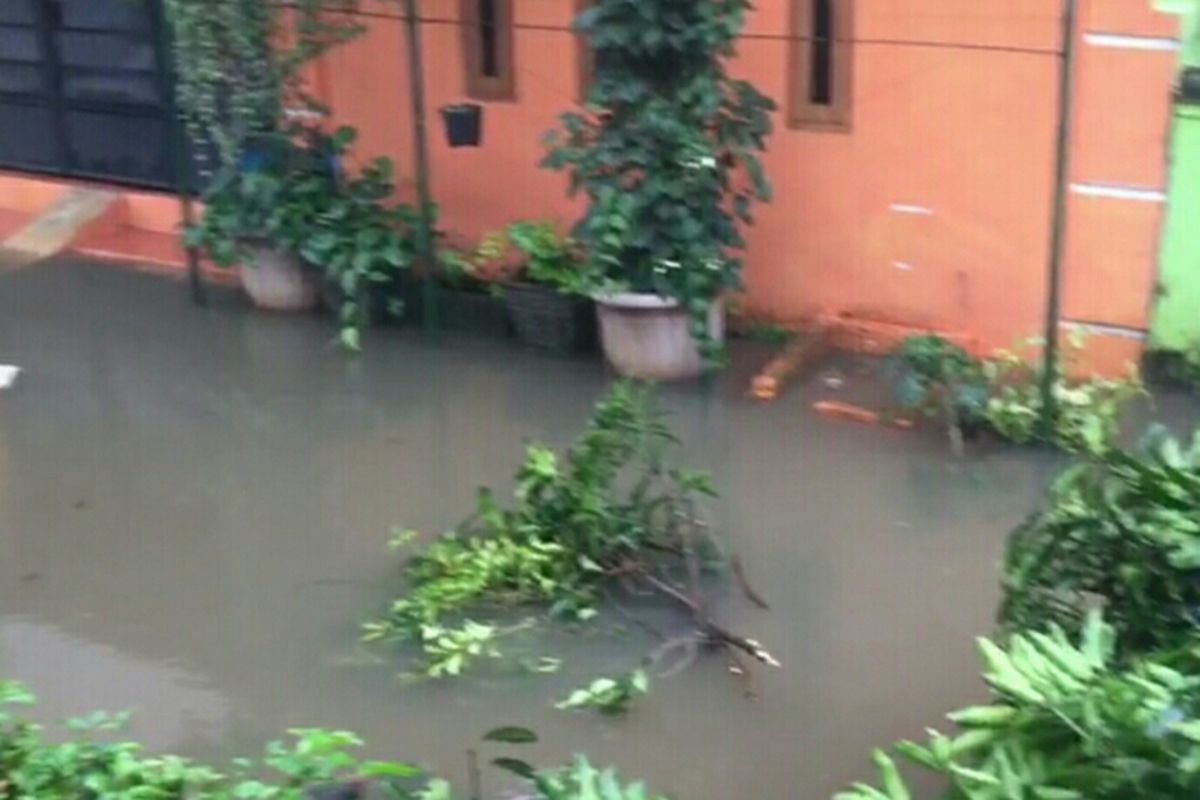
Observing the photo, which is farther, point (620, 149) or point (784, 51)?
point (784, 51)

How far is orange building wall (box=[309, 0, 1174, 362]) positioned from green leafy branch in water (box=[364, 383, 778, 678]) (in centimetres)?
165

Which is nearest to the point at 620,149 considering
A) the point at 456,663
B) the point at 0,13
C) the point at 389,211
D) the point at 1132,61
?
the point at 389,211

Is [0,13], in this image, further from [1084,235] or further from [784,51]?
[1084,235]

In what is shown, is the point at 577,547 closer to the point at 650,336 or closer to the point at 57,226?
the point at 650,336

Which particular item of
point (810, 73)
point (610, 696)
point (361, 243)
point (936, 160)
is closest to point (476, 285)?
point (361, 243)

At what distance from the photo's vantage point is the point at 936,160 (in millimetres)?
5465

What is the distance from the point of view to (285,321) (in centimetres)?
629

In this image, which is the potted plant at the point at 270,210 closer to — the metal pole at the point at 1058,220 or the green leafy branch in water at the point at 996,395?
the green leafy branch in water at the point at 996,395

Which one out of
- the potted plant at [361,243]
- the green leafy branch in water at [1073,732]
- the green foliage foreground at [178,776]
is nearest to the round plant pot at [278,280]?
the potted plant at [361,243]

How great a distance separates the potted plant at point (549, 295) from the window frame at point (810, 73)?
0.91 m

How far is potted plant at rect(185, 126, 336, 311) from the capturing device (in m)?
6.04

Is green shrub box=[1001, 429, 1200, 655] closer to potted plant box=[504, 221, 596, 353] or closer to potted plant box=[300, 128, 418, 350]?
potted plant box=[504, 221, 596, 353]

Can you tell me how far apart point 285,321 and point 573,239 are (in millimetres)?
1308

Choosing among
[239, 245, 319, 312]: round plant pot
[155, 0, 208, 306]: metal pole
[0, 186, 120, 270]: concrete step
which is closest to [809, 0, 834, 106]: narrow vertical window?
[239, 245, 319, 312]: round plant pot
